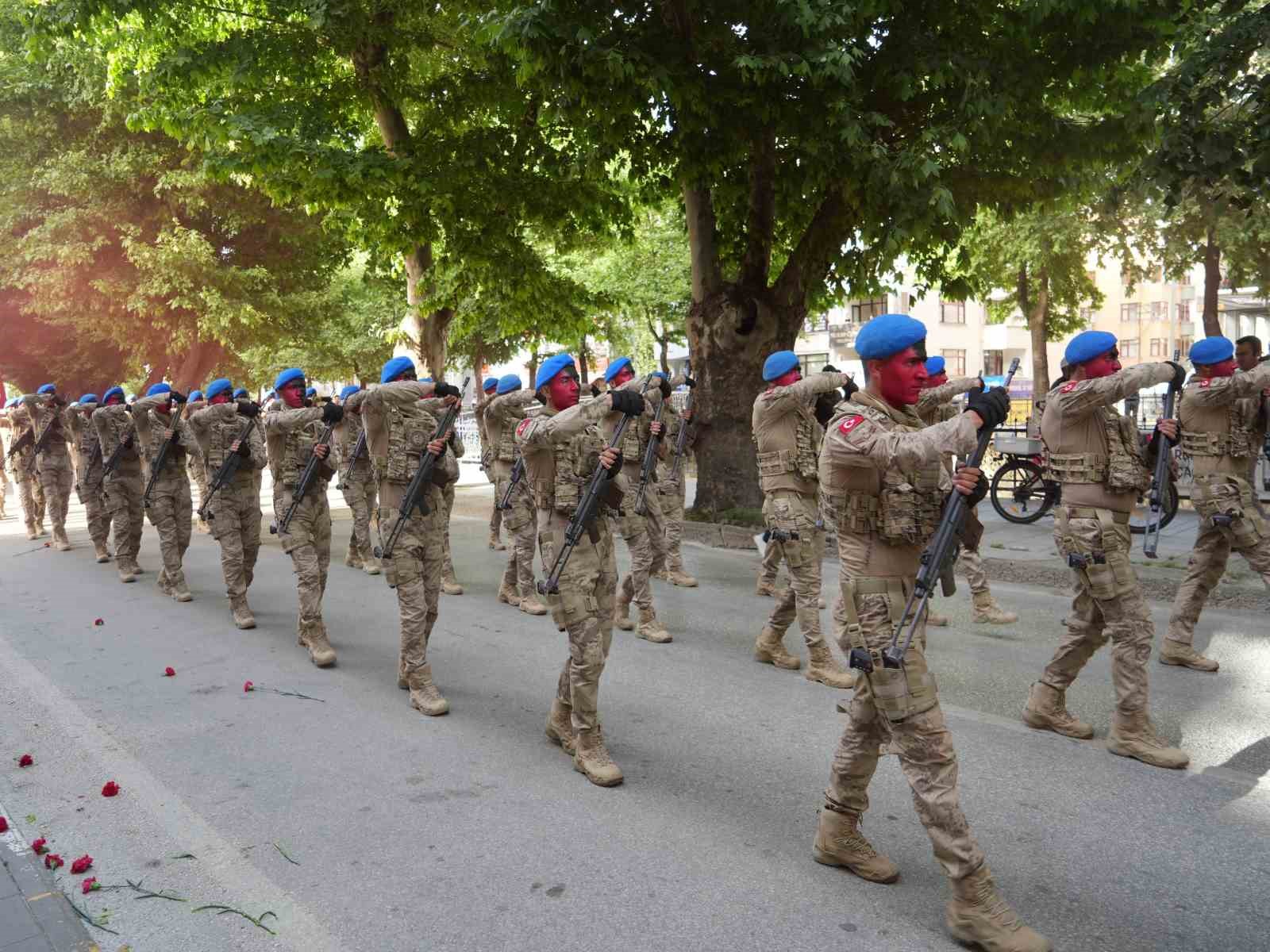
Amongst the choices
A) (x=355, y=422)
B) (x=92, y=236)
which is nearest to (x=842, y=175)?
(x=355, y=422)

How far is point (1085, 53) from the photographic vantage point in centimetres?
1005

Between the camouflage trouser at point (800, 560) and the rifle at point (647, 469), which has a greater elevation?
the rifle at point (647, 469)

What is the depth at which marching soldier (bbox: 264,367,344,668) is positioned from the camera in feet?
24.6

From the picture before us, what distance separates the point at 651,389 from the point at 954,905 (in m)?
6.05

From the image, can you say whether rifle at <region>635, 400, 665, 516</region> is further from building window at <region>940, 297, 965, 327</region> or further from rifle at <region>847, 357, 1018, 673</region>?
building window at <region>940, 297, 965, 327</region>

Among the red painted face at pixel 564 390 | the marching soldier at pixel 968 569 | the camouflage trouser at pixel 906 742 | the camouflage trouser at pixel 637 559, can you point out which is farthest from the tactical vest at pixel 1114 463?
the camouflage trouser at pixel 637 559

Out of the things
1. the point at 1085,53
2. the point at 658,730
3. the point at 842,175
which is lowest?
the point at 658,730

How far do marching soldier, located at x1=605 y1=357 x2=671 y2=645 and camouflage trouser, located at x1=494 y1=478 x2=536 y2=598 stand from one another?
0.93 metres

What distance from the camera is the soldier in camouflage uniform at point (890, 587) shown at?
3.34 m

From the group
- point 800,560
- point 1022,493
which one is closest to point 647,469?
point 800,560

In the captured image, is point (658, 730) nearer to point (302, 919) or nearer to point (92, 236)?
point (302, 919)

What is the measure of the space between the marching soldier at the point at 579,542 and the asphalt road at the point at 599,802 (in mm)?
197

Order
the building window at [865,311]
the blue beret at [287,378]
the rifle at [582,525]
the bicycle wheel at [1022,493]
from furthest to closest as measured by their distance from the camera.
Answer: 1. the building window at [865,311]
2. the bicycle wheel at [1022,493]
3. the blue beret at [287,378]
4. the rifle at [582,525]

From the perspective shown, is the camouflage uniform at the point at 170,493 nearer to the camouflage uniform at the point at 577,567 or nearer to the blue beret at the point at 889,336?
the camouflage uniform at the point at 577,567
